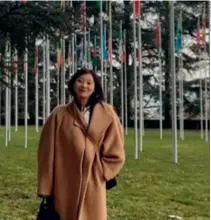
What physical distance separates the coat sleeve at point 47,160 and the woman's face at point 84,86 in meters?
0.24

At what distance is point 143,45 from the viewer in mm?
35281

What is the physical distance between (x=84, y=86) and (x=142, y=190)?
16.6 ft

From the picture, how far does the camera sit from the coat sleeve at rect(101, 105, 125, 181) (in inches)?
128

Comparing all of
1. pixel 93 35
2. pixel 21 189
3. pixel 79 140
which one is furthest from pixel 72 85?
pixel 93 35

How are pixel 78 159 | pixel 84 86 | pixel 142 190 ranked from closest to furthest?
1. pixel 78 159
2. pixel 84 86
3. pixel 142 190

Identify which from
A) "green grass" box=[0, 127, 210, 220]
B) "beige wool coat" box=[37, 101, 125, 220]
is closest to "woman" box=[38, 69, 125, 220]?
"beige wool coat" box=[37, 101, 125, 220]

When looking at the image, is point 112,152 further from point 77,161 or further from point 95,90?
point 95,90

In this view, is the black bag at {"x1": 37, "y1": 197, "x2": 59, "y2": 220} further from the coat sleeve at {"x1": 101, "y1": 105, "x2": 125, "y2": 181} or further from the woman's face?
the woman's face

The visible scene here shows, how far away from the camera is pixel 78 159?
10.5ft

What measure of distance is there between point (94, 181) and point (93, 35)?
2171 cm

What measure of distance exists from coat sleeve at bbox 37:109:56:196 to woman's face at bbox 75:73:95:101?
0.24 metres

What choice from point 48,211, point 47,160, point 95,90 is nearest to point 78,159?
point 47,160

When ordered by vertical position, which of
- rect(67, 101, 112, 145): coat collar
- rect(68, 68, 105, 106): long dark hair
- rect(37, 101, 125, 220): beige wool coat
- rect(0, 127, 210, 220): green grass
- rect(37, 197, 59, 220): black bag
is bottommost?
rect(0, 127, 210, 220): green grass

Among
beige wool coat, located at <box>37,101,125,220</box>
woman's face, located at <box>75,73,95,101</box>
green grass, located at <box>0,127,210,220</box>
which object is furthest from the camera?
green grass, located at <box>0,127,210,220</box>
